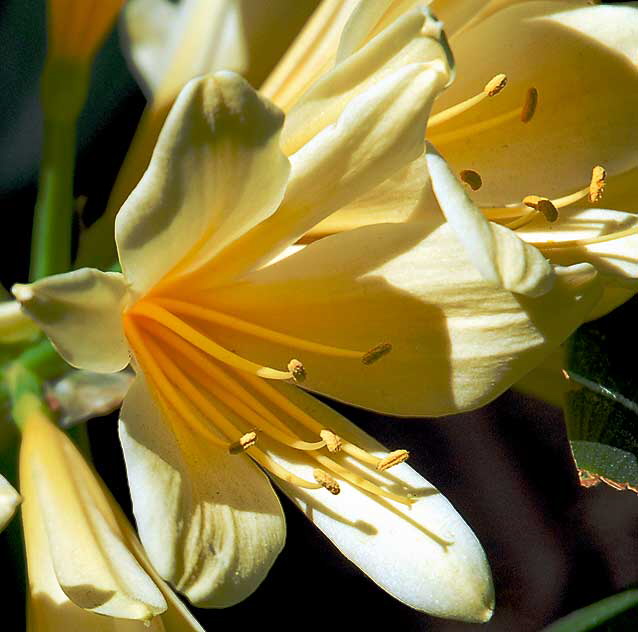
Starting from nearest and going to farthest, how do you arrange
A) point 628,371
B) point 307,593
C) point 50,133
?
point 628,371, point 50,133, point 307,593

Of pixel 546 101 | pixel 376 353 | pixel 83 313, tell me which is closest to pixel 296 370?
pixel 376 353

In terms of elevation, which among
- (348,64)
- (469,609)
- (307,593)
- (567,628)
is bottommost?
(307,593)

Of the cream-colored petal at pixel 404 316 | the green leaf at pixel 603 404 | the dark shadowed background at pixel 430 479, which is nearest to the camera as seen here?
the cream-colored petal at pixel 404 316

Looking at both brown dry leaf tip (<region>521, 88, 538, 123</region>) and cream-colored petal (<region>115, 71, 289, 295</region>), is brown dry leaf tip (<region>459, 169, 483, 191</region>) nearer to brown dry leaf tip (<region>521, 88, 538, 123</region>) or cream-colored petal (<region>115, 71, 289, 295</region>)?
brown dry leaf tip (<region>521, 88, 538, 123</region>)

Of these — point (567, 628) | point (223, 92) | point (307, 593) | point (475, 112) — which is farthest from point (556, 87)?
point (307, 593)

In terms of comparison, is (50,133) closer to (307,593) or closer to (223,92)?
(223,92)

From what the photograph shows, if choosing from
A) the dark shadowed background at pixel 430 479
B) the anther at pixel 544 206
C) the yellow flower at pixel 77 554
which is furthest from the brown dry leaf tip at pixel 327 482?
the dark shadowed background at pixel 430 479

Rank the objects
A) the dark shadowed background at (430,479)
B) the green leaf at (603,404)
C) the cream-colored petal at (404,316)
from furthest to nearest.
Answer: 1. the dark shadowed background at (430,479)
2. the green leaf at (603,404)
3. the cream-colored petal at (404,316)

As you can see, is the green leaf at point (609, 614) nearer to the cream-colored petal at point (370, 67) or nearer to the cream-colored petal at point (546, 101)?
the cream-colored petal at point (546, 101)
